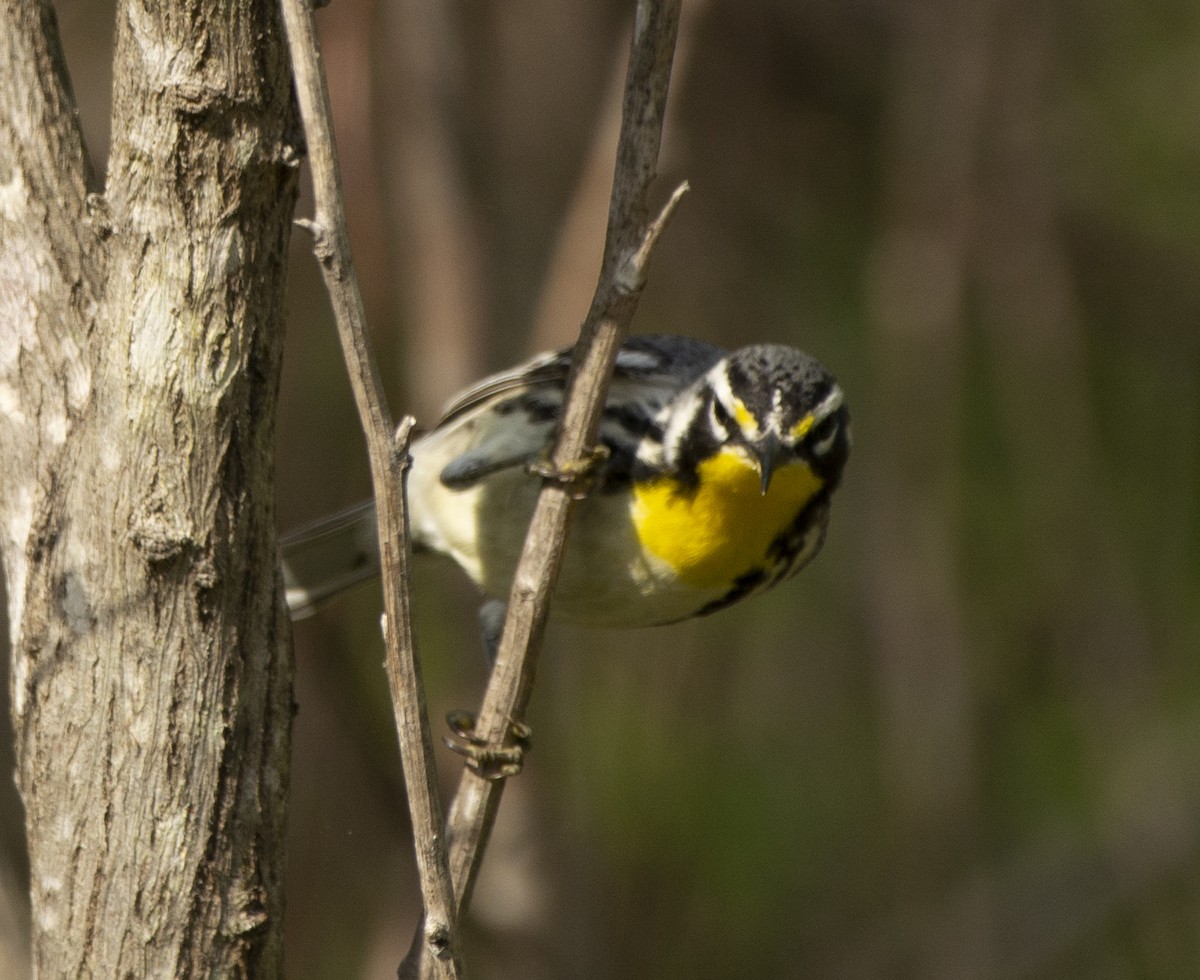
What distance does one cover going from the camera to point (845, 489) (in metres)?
5.98

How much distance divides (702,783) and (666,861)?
455mm

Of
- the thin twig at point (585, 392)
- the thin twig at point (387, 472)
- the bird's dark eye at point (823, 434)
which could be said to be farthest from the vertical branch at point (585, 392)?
the bird's dark eye at point (823, 434)

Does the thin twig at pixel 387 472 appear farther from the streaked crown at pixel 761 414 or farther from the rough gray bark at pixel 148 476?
the streaked crown at pixel 761 414

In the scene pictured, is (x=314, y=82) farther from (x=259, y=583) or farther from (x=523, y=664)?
(x=523, y=664)

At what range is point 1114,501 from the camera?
632 cm

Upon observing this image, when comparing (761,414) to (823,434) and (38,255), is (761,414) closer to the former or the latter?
(823,434)

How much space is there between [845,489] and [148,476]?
4.44 meters

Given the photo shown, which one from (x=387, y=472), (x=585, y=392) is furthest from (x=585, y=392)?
(x=387, y=472)

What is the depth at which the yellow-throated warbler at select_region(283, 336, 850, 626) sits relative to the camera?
9.46 feet

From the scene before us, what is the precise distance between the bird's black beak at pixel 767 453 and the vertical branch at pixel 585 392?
0.46 meters

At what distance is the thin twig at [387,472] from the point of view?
1.67 m

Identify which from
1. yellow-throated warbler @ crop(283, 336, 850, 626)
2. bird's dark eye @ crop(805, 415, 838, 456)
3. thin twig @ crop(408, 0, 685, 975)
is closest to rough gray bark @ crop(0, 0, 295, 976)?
thin twig @ crop(408, 0, 685, 975)

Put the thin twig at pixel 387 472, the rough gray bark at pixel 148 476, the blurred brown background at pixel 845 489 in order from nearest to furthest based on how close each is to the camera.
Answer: the thin twig at pixel 387 472 < the rough gray bark at pixel 148 476 < the blurred brown background at pixel 845 489

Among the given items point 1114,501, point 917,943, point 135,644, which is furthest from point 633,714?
point 135,644
